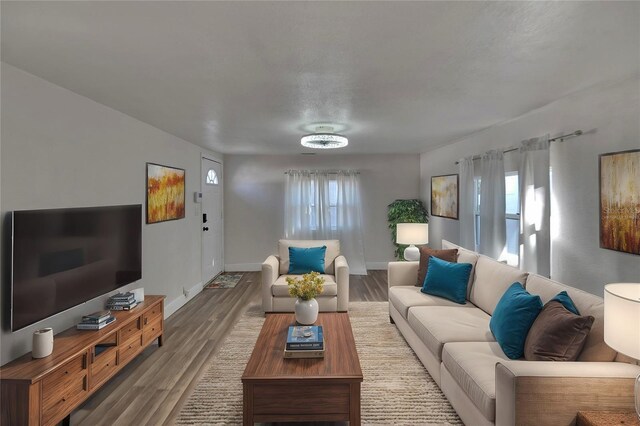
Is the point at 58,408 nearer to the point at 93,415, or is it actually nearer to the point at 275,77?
the point at 93,415

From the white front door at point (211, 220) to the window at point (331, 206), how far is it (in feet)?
5.89

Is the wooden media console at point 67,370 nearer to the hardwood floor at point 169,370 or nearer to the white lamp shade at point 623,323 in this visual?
the hardwood floor at point 169,370

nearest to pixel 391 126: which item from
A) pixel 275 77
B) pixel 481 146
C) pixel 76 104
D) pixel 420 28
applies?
pixel 481 146

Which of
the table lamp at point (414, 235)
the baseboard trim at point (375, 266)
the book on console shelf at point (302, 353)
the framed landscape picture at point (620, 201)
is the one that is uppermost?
the framed landscape picture at point (620, 201)

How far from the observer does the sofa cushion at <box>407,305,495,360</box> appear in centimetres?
254

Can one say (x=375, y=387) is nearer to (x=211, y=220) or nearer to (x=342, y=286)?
(x=342, y=286)

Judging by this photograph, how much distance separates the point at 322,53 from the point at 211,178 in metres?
4.65

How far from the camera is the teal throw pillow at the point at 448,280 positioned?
3326mm

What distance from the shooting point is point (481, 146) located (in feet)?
14.9

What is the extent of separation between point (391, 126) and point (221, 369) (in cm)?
313

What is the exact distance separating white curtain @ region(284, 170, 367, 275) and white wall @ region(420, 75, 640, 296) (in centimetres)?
362

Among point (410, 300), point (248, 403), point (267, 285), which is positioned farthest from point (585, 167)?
point (267, 285)

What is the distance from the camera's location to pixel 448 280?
11.1 feet

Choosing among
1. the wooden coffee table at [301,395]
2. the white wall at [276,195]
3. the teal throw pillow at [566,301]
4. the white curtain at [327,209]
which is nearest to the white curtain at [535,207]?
the teal throw pillow at [566,301]
